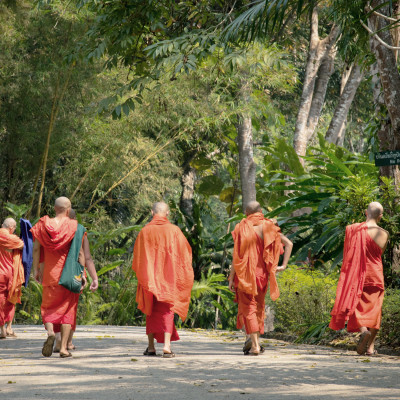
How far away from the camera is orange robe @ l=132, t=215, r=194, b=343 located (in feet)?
28.6

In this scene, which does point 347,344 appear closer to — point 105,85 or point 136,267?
point 136,267

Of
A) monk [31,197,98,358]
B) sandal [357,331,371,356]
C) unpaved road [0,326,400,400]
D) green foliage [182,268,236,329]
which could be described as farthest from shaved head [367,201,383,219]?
green foliage [182,268,236,329]

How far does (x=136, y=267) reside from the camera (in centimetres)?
895

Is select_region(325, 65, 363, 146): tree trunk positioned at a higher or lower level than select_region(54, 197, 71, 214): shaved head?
higher

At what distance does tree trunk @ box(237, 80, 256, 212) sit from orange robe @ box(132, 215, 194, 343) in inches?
321

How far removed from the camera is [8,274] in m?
11.4

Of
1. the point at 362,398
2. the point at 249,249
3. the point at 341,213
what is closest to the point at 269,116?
the point at 341,213

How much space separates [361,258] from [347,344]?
178 cm

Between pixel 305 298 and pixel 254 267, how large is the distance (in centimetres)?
274

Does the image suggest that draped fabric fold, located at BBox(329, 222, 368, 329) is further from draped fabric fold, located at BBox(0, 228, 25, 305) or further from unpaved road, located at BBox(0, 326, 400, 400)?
draped fabric fold, located at BBox(0, 228, 25, 305)

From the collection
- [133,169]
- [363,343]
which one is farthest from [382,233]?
[133,169]

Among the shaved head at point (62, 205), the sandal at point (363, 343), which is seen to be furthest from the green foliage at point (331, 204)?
the shaved head at point (62, 205)

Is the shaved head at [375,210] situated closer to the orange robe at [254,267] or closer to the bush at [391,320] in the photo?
the bush at [391,320]

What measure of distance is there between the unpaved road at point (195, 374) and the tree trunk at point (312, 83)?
846 centimetres
